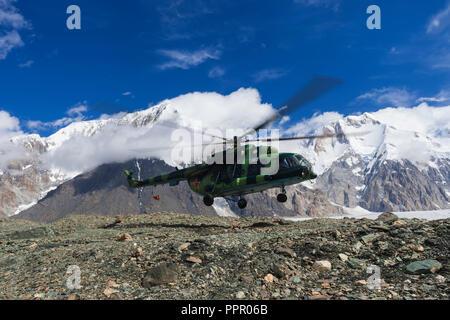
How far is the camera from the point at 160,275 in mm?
9234

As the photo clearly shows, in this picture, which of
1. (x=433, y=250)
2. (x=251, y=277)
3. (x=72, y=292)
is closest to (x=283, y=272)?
(x=251, y=277)

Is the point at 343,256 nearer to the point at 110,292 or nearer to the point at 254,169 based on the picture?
the point at 110,292

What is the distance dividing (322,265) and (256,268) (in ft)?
6.47

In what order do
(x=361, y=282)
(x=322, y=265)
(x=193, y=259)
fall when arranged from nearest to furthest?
(x=361, y=282), (x=322, y=265), (x=193, y=259)

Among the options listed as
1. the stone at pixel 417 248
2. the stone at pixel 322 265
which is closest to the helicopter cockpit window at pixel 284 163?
the stone at pixel 417 248

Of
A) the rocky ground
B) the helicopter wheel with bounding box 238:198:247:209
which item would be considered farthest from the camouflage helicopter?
the rocky ground

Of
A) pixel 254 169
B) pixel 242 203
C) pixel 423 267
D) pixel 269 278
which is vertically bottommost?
pixel 269 278

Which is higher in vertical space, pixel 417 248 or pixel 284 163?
pixel 284 163

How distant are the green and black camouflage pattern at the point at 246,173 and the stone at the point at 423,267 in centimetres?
1343

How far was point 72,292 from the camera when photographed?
8812 millimetres

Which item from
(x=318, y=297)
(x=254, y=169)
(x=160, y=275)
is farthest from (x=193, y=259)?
(x=254, y=169)
